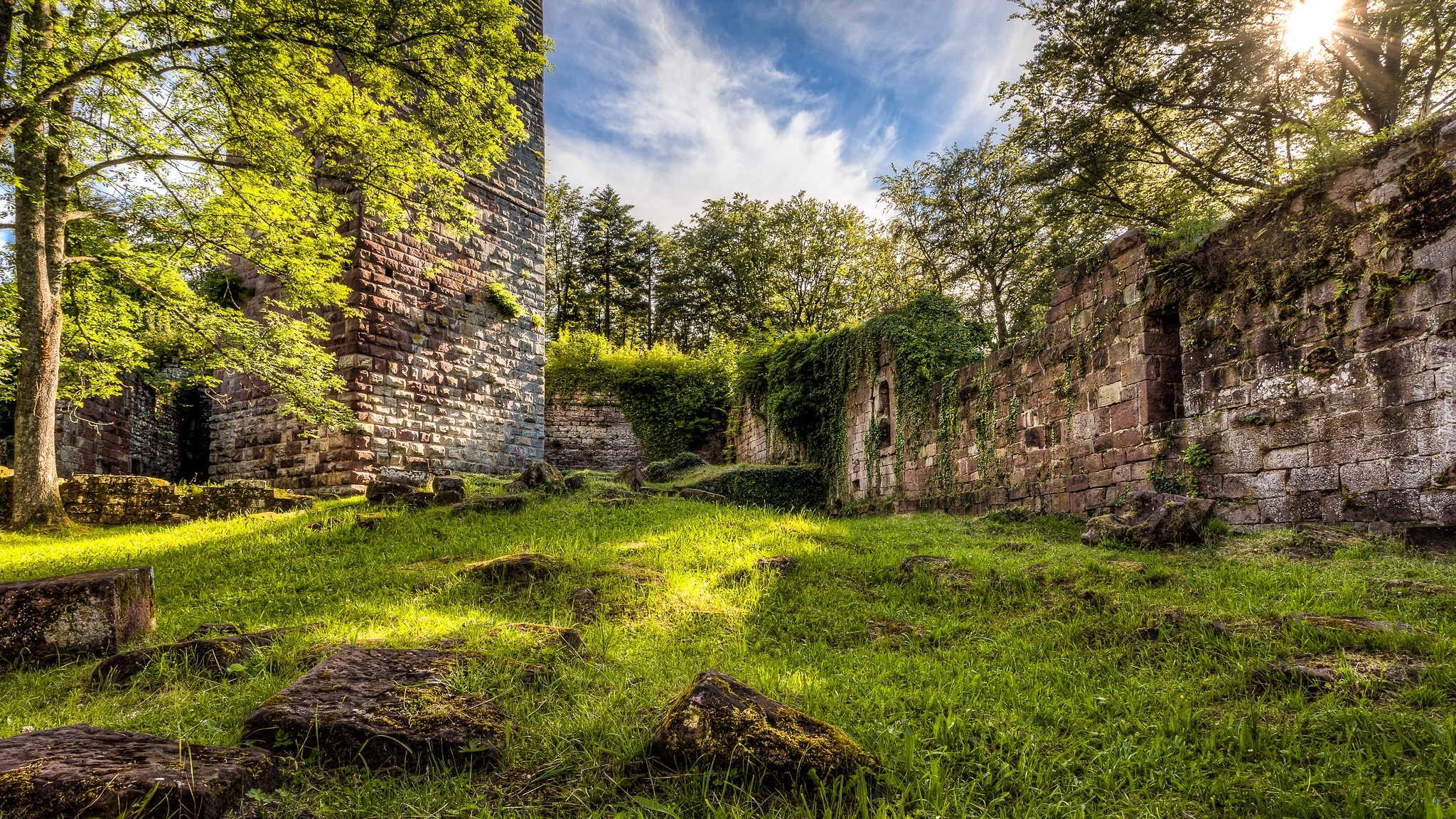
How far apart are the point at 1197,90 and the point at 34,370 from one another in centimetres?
1914

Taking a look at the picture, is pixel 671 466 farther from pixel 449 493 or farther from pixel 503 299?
pixel 449 493

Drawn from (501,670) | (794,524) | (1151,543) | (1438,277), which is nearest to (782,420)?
(794,524)

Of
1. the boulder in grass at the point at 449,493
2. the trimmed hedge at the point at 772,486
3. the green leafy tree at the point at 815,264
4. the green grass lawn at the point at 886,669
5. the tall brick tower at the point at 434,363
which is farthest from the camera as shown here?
the green leafy tree at the point at 815,264

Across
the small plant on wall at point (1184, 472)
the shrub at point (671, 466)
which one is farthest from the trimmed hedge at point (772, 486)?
the small plant on wall at point (1184, 472)

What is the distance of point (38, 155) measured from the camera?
766 centimetres

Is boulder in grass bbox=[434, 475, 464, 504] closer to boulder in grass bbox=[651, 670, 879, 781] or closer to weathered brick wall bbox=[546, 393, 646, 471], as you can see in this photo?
boulder in grass bbox=[651, 670, 879, 781]

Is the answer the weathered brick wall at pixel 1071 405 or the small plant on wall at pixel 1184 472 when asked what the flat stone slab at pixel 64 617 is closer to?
the small plant on wall at pixel 1184 472

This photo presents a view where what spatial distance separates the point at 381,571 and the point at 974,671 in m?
4.72

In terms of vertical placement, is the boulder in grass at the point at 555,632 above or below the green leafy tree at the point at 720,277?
below

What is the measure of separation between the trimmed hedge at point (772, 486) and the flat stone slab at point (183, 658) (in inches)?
444

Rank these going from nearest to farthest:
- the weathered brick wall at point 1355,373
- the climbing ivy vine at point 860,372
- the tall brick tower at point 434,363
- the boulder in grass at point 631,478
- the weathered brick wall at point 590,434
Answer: the weathered brick wall at point 1355,373, the tall brick tower at point 434,363, the boulder in grass at point 631,478, the climbing ivy vine at point 860,372, the weathered brick wall at point 590,434

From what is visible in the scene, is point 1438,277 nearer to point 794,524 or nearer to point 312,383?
point 794,524

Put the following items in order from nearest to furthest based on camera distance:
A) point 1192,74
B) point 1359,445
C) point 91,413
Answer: point 1359,445
point 91,413
point 1192,74

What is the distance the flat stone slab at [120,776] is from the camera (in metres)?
1.76
